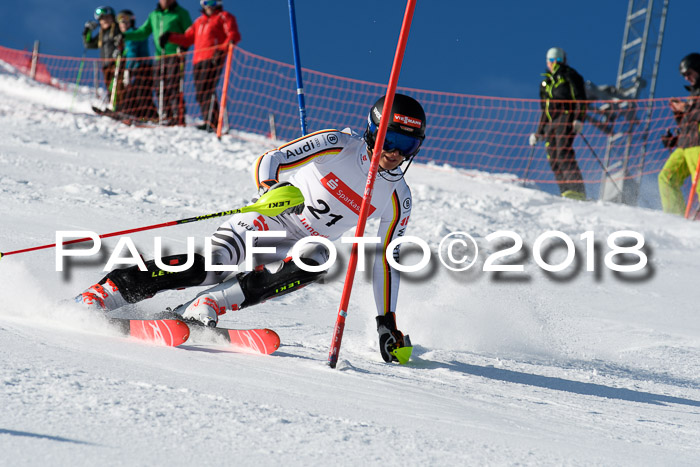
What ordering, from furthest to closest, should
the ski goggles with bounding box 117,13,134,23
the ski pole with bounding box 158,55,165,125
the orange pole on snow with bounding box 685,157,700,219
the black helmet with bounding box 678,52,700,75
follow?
the ski goggles with bounding box 117,13,134,23
the ski pole with bounding box 158,55,165,125
the orange pole on snow with bounding box 685,157,700,219
the black helmet with bounding box 678,52,700,75

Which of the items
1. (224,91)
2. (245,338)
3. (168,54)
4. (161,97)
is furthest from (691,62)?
(245,338)

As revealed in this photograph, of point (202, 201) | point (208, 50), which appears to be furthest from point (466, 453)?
point (208, 50)

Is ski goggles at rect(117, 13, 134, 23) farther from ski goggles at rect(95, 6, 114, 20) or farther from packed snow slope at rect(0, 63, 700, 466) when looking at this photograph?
packed snow slope at rect(0, 63, 700, 466)

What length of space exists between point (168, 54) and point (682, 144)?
7.31 m

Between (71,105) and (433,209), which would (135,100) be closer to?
(71,105)

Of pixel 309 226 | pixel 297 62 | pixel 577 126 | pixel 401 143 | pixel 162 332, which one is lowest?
pixel 162 332

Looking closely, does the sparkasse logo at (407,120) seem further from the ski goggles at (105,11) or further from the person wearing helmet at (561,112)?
the ski goggles at (105,11)

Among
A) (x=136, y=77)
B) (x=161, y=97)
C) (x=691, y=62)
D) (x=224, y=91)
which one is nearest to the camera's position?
(x=691, y=62)

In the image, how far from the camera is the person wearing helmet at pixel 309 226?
3.80m

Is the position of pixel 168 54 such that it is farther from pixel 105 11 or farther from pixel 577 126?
pixel 577 126

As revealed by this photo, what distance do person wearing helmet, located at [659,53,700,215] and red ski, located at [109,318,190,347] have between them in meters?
8.18

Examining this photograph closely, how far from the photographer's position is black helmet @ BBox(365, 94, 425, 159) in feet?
12.4

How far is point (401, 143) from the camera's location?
382cm

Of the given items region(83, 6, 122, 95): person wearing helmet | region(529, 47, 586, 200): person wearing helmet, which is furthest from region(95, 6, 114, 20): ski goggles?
Result: region(529, 47, 586, 200): person wearing helmet
